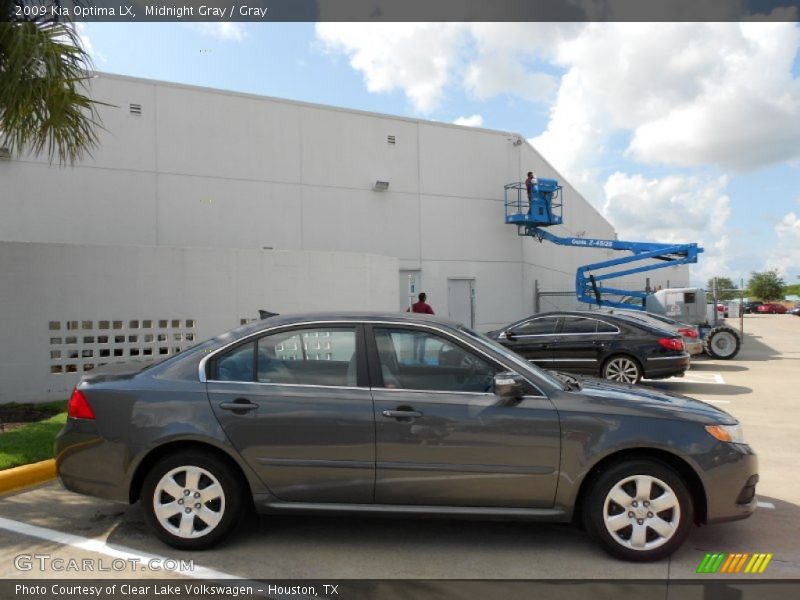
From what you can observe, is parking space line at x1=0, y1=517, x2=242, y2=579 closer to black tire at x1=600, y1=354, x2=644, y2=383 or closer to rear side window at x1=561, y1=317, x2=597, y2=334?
black tire at x1=600, y1=354, x2=644, y2=383

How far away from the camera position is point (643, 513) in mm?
3941

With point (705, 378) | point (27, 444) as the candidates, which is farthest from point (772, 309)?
point (27, 444)

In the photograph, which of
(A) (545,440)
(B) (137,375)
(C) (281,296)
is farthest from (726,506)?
(C) (281,296)

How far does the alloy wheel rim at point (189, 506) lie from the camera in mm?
4074

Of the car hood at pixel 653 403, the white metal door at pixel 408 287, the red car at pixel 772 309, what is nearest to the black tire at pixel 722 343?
the white metal door at pixel 408 287

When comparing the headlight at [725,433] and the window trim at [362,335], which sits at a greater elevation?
the window trim at [362,335]

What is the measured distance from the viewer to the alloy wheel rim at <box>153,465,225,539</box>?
4.07m

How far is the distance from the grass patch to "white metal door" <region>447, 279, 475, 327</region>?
1359 cm

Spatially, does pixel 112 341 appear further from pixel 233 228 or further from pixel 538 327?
pixel 538 327

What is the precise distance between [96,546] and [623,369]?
8.83m

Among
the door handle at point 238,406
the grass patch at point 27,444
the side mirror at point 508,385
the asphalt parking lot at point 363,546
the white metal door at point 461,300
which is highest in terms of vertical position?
the white metal door at point 461,300

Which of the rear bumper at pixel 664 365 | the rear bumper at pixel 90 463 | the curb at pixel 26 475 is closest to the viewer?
the rear bumper at pixel 90 463

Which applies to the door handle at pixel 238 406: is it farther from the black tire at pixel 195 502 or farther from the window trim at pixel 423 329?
the window trim at pixel 423 329

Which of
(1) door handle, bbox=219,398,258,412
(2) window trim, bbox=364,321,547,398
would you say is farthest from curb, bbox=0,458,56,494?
(2) window trim, bbox=364,321,547,398
